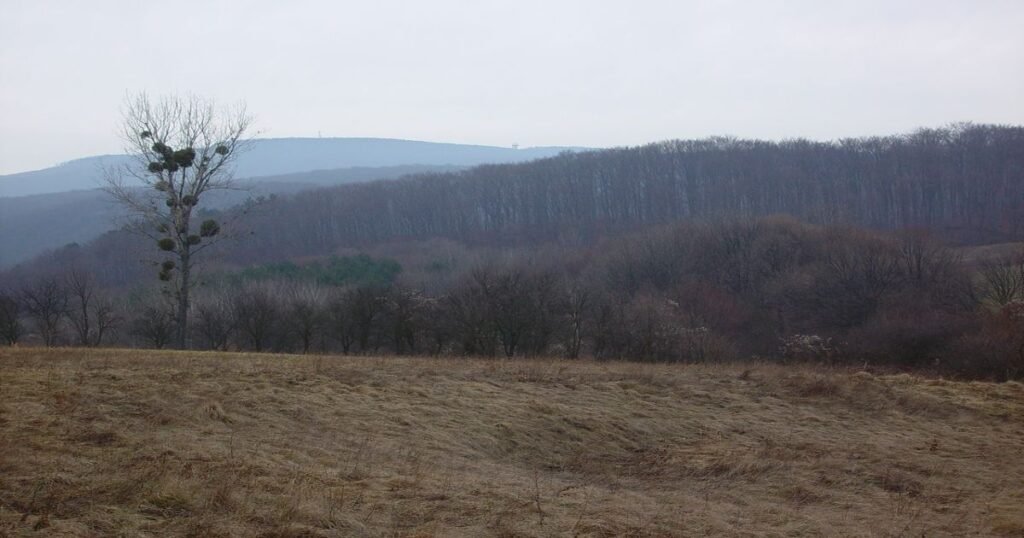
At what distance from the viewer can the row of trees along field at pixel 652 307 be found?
3019 cm

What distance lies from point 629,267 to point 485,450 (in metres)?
52.0

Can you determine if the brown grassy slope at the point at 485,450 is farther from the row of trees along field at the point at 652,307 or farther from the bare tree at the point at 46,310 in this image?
the bare tree at the point at 46,310

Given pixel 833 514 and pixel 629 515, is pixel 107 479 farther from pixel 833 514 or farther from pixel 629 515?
pixel 833 514

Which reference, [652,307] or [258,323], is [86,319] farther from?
[652,307]

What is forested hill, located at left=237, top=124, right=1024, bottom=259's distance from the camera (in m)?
86.9

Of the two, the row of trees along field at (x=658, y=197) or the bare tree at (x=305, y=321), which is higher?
the row of trees along field at (x=658, y=197)

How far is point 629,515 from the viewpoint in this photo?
7891 mm

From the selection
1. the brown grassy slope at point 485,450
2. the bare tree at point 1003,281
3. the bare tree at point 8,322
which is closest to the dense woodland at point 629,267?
the bare tree at point 8,322

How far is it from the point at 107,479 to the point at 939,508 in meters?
9.20

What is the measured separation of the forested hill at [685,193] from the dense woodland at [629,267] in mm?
266

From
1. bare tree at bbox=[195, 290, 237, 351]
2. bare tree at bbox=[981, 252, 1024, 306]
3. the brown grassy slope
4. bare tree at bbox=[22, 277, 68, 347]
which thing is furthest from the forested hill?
the brown grassy slope

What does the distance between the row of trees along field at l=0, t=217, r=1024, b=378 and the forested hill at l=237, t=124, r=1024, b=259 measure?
77.7 ft

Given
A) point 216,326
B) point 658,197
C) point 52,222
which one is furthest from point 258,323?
point 52,222

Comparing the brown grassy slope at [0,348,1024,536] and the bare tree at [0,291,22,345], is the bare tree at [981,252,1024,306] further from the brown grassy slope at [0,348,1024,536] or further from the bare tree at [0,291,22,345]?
the bare tree at [0,291,22,345]
